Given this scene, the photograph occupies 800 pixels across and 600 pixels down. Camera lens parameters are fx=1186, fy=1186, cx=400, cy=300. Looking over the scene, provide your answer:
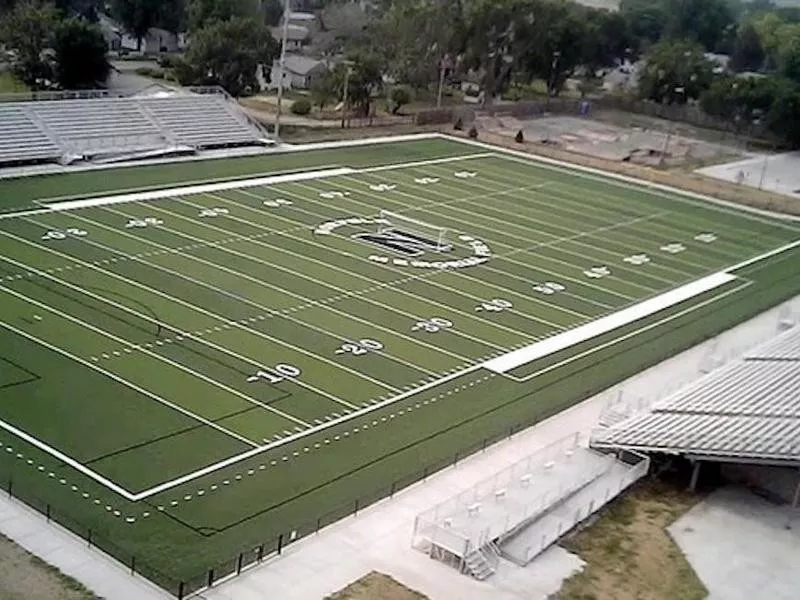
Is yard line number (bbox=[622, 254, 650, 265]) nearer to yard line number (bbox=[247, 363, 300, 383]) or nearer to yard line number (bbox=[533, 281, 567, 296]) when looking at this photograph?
yard line number (bbox=[533, 281, 567, 296])

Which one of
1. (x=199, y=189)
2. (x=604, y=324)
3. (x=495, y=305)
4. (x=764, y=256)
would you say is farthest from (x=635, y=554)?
(x=199, y=189)

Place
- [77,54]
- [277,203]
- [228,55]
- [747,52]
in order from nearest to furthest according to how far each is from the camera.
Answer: [277,203] < [77,54] < [228,55] < [747,52]

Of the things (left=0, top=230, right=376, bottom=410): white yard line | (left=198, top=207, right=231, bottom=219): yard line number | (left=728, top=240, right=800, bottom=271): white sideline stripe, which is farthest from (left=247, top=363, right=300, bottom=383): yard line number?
(left=728, top=240, right=800, bottom=271): white sideline stripe

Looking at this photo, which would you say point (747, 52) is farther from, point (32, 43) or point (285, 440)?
point (285, 440)

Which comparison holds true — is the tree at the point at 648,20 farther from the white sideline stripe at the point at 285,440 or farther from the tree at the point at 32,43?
the white sideline stripe at the point at 285,440

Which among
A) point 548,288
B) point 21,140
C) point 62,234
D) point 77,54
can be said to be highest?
point 77,54

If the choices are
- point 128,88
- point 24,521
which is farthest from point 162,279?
point 128,88
